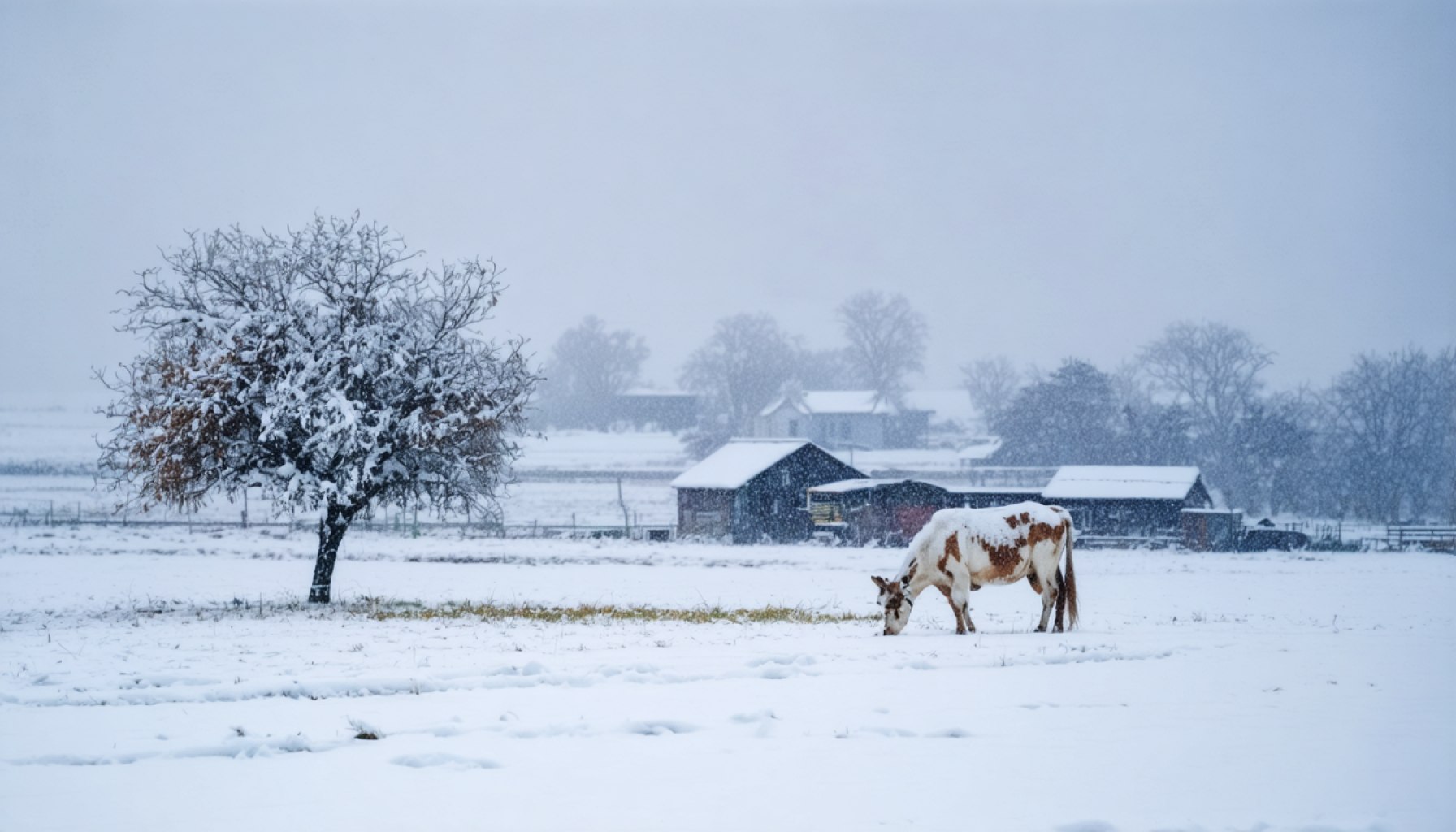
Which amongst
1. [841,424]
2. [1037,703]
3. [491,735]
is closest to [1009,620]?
[1037,703]

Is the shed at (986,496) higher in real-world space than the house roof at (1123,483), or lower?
lower

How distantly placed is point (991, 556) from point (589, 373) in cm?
11170

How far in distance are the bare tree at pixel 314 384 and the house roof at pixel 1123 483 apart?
33.3 metres

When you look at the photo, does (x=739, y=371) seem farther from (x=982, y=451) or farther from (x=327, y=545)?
(x=327, y=545)

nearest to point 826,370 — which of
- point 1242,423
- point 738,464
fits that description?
point 1242,423

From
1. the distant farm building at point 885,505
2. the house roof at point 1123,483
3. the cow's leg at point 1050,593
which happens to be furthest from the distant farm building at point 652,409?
the cow's leg at point 1050,593

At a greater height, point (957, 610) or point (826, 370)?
point (826, 370)

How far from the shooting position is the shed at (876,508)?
47094mm

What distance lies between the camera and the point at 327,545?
71.9 feet

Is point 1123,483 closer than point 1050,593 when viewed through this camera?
No

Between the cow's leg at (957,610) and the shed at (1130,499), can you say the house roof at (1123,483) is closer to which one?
the shed at (1130,499)

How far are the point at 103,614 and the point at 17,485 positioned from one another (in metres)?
54.0

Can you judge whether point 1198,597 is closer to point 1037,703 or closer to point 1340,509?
point 1037,703

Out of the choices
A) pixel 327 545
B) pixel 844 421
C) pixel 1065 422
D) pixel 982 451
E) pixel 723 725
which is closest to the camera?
pixel 723 725
